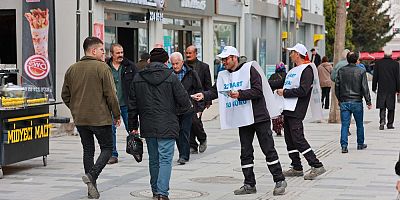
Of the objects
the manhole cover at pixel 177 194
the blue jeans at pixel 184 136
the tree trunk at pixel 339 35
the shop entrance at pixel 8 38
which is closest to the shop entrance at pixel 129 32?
the shop entrance at pixel 8 38

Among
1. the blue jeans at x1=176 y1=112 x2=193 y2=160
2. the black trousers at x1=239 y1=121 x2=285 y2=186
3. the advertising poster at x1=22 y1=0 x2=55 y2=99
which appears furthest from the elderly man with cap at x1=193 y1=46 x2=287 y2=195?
the advertising poster at x1=22 y1=0 x2=55 y2=99

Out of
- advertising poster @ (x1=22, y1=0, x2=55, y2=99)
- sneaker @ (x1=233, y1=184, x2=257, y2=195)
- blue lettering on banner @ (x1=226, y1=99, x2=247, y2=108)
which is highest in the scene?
advertising poster @ (x1=22, y1=0, x2=55, y2=99)

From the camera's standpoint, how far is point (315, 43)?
154ft

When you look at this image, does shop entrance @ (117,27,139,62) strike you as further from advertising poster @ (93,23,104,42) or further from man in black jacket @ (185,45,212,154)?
man in black jacket @ (185,45,212,154)

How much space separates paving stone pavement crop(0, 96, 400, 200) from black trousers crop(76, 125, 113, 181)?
397mm

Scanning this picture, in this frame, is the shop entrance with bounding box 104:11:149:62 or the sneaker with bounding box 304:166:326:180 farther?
the shop entrance with bounding box 104:11:149:62

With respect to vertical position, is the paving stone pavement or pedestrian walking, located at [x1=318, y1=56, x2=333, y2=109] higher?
pedestrian walking, located at [x1=318, y1=56, x2=333, y2=109]

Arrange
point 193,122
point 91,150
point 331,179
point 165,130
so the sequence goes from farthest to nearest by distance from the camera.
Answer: point 193,122, point 331,179, point 91,150, point 165,130

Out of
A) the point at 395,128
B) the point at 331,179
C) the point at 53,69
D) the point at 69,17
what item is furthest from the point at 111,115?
the point at 395,128

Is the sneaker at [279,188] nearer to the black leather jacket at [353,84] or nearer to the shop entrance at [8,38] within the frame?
the black leather jacket at [353,84]

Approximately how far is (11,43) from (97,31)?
6.72 feet

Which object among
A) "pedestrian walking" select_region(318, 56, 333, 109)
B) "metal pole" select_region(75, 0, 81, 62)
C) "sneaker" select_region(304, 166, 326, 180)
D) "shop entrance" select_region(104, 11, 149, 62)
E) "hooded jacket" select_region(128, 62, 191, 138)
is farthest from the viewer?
"pedestrian walking" select_region(318, 56, 333, 109)

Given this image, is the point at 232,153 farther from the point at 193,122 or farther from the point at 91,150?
the point at 91,150

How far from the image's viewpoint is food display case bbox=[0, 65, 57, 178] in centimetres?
1130
